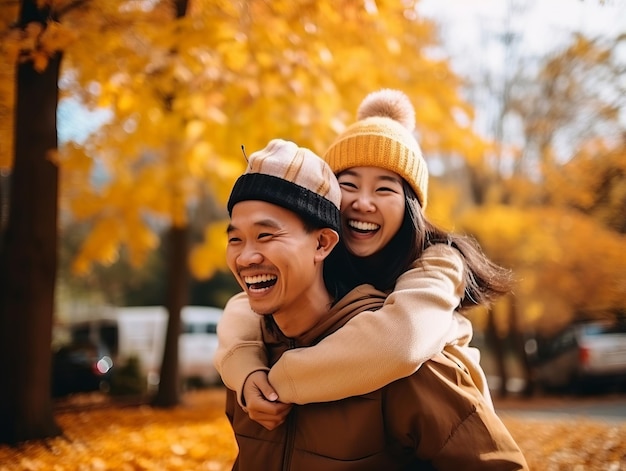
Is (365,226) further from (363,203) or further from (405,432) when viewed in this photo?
(405,432)

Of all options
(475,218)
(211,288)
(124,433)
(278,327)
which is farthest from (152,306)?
(278,327)

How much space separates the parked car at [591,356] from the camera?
15.7m

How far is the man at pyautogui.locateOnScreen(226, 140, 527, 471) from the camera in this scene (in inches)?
80.1

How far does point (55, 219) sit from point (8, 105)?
6.76 feet

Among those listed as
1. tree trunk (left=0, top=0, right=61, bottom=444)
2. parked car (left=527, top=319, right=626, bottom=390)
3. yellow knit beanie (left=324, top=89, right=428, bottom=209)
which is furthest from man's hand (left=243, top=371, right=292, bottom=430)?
parked car (left=527, top=319, right=626, bottom=390)

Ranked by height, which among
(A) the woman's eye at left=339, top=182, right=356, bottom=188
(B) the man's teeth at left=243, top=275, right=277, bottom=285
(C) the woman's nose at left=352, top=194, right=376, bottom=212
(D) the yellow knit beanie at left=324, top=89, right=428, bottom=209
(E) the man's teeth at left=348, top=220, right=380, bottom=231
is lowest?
(B) the man's teeth at left=243, top=275, right=277, bottom=285

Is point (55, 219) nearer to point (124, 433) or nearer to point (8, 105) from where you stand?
point (8, 105)

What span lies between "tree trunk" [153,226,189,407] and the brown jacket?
898 cm

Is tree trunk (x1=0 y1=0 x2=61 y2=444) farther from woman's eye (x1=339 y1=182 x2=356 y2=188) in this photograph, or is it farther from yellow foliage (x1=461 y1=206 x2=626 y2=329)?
yellow foliage (x1=461 y1=206 x2=626 y2=329)

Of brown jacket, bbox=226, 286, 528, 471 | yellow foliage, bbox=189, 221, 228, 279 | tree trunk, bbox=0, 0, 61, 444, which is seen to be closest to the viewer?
brown jacket, bbox=226, 286, 528, 471

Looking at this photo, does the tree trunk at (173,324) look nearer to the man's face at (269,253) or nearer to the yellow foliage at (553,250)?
the yellow foliage at (553,250)

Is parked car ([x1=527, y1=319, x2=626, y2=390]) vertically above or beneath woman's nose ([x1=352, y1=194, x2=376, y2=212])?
beneath

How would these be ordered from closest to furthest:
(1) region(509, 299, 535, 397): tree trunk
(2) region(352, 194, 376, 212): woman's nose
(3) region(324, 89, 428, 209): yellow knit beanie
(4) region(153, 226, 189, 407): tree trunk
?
(2) region(352, 194, 376, 212): woman's nose
(3) region(324, 89, 428, 209): yellow knit beanie
(4) region(153, 226, 189, 407): tree trunk
(1) region(509, 299, 535, 397): tree trunk

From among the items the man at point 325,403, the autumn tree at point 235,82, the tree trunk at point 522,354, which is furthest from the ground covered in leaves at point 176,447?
the tree trunk at point 522,354
